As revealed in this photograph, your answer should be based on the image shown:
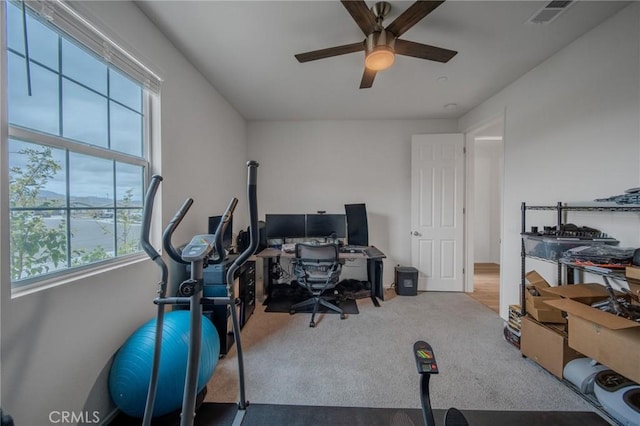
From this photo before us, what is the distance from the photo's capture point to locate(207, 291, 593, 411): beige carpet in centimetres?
163

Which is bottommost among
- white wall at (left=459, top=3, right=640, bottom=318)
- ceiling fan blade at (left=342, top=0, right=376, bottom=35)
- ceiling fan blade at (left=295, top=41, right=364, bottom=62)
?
white wall at (left=459, top=3, right=640, bottom=318)

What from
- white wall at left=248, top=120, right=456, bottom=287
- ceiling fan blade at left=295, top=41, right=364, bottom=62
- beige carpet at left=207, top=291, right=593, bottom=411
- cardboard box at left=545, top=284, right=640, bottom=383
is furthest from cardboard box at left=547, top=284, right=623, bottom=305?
ceiling fan blade at left=295, top=41, right=364, bottom=62

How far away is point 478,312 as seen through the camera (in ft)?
9.57

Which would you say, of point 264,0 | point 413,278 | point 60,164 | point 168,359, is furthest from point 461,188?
point 60,164

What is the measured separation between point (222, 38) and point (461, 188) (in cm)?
355

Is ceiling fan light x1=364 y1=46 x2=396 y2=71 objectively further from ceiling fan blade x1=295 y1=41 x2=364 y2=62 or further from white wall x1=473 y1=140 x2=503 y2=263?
white wall x1=473 y1=140 x2=503 y2=263

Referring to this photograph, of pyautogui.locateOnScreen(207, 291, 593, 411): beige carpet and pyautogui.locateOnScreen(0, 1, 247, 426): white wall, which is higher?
pyautogui.locateOnScreen(0, 1, 247, 426): white wall

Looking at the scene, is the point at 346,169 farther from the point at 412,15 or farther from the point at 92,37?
the point at 92,37

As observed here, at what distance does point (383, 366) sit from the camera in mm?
1958

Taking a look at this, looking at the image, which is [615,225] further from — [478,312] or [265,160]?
[265,160]

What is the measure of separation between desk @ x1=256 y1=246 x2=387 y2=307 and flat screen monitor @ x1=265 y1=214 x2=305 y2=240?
24 cm

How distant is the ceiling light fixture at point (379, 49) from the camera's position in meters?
1.58

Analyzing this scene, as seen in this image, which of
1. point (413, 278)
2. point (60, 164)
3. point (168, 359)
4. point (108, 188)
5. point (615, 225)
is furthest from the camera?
point (413, 278)

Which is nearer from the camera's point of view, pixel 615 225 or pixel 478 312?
pixel 615 225
